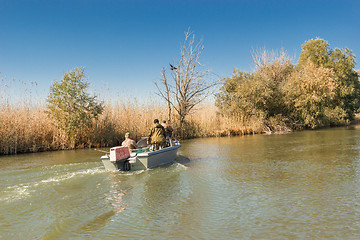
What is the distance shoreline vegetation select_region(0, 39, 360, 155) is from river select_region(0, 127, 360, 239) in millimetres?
7074

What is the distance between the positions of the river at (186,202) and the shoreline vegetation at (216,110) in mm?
7074

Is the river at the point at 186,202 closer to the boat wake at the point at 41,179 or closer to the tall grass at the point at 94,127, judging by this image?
the boat wake at the point at 41,179

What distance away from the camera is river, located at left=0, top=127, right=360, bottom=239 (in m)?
4.93

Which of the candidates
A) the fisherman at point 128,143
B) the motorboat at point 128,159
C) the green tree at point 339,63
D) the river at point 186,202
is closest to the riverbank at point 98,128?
the river at point 186,202

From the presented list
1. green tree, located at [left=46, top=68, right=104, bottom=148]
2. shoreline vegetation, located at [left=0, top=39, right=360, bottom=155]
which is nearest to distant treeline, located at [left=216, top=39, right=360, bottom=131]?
shoreline vegetation, located at [left=0, top=39, right=360, bottom=155]

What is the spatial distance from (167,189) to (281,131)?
898 inches

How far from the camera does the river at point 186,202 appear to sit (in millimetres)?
4934

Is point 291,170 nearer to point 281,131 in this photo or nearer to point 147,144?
point 147,144

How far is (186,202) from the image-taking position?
6.48 m

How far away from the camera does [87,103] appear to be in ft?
59.9

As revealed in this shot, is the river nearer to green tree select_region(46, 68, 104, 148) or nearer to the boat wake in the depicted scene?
the boat wake

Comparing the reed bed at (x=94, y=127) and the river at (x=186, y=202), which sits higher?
the reed bed at (x=94, y=127)

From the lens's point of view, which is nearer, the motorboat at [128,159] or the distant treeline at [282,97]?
the motorboat at [128,159]

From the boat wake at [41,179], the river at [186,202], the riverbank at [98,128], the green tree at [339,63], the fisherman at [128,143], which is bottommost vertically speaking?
the river at [186,202]
